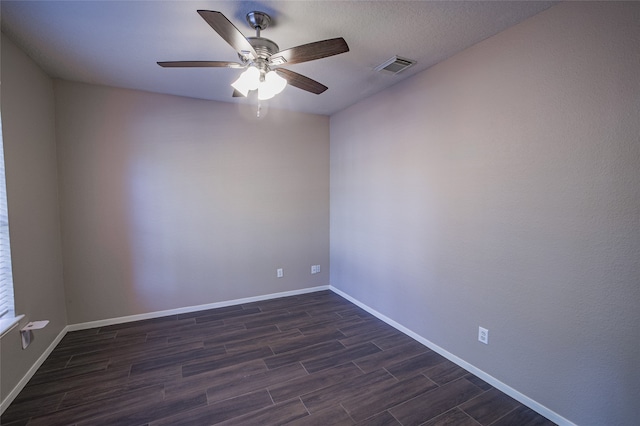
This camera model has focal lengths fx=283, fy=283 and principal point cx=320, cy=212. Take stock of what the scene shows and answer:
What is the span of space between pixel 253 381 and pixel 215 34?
8.47ft

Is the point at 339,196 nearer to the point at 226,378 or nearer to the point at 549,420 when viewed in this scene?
the point at 226,378

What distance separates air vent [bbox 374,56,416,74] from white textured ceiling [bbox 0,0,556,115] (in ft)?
0.20

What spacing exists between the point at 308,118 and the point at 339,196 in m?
1.19

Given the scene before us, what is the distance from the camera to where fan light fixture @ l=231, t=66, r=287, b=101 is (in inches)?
71.4

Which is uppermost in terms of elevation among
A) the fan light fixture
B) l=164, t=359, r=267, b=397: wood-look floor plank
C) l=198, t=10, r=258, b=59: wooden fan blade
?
l=198, t=10, r=258, b=59: wooden fan blade

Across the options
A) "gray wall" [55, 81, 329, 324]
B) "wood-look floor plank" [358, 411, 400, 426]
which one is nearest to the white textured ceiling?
"gray wall" [55, 81, 329, 324]

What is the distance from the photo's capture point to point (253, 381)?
218 cm

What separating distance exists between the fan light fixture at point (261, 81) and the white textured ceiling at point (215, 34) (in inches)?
14.1

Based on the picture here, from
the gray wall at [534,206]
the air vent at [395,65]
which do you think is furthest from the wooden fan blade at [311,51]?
the gray wall at [534,206]

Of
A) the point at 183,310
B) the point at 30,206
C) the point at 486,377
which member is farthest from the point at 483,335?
the point at 30,206

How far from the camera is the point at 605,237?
5.09 ft

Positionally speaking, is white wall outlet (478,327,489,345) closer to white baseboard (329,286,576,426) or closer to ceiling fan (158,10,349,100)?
white baseboard (329,286,576,426)

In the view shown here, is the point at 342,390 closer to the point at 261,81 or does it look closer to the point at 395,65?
the point at 261,81

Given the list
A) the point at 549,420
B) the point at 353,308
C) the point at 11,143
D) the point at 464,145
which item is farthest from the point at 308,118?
the point at 549,420
